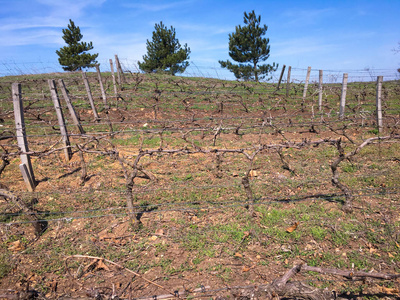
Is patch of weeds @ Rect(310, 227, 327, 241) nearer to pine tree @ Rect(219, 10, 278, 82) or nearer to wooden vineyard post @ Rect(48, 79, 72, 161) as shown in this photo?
wooden vineyard post @ Rect(48, 79, 72, 161)

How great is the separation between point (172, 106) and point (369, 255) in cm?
1033

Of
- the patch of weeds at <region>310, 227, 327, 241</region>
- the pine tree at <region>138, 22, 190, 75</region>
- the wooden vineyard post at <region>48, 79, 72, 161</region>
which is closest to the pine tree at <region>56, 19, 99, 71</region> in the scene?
the pine tree at <region>138, 22, 190, 75</region>

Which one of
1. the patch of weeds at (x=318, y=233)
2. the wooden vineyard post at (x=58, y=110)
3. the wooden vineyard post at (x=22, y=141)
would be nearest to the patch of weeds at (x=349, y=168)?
the patch of weeds at (x=318, y=233)

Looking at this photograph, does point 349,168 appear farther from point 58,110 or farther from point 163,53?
point 163,53

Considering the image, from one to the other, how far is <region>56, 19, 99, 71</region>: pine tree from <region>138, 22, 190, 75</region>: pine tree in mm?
4994

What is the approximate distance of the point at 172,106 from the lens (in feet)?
41.3

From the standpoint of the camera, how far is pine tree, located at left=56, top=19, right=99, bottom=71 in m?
25.4

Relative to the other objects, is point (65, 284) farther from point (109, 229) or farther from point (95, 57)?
point (95, 57)

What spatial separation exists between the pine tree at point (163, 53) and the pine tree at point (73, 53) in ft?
16.4

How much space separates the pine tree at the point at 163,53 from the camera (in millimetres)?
25939

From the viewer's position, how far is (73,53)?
2583cm

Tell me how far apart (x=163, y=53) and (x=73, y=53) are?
8252 mm

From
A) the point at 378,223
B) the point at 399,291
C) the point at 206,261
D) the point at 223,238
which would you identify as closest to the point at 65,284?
Answer: the point at 206,261

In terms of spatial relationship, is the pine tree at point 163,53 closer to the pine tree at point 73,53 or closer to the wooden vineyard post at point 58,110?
the pine tree at point 73,53
